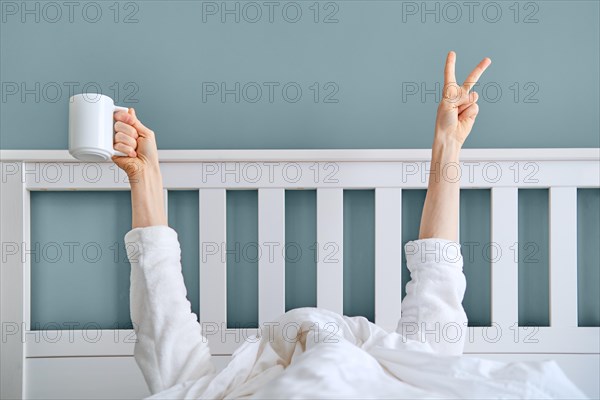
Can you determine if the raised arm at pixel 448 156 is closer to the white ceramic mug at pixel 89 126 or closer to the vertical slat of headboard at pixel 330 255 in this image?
the vertical slat of headboard at pixel 330 255

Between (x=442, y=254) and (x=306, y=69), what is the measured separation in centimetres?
53

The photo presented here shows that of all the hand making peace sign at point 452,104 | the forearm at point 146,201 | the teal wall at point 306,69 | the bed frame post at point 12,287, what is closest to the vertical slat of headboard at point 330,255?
the teal wall at point 306,69

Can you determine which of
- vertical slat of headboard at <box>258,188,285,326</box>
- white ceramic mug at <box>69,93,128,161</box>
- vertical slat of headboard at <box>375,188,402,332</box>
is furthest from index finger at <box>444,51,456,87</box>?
white ceramic mug at <box>69,93,128,161</box>

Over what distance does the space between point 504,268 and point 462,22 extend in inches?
21.8

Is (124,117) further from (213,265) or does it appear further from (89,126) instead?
(213,265)

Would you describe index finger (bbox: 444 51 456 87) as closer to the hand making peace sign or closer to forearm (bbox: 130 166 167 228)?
the hand making peace sign

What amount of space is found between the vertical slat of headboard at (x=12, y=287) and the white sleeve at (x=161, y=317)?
1.19ft

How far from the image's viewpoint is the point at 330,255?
3.85ft

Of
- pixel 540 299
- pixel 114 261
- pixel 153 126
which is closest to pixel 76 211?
pixel 114 261

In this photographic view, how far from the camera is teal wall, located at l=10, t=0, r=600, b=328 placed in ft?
4.00

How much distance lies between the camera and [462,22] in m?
1.24

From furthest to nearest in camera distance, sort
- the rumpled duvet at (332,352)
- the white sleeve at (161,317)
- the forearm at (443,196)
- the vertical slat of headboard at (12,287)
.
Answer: the vertical slat of headboard at (12,287)
the forearm at (443,196)
the white sleeve at (161,317)
the rumpled duvet at (332,352)

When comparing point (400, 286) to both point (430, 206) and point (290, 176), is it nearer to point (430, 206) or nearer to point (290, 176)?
point (430, 206)

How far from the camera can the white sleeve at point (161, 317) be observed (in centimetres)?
89
